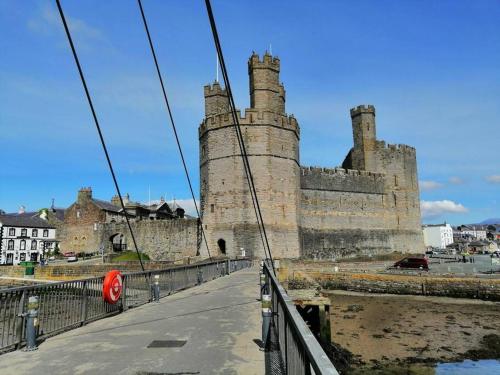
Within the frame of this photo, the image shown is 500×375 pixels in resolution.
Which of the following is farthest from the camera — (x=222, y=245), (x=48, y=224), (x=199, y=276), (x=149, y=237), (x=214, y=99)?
(x=48, y=224)

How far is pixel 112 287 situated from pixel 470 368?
37.2 ft

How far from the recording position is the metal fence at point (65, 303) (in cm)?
643

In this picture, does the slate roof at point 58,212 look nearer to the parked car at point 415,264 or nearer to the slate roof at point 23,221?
the slate roof at point 23,221

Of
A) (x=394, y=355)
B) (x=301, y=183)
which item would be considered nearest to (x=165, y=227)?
(x=301, y=183)

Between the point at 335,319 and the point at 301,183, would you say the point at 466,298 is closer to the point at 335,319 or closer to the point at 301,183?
the point at 335,319

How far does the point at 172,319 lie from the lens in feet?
28.6

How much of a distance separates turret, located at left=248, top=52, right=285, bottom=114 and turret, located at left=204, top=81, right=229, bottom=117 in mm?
3549

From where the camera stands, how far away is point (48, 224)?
58.0 m

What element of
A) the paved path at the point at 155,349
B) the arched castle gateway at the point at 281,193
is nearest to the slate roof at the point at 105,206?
the arched castle gateway at the point at 281,193

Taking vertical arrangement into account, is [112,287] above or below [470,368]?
above

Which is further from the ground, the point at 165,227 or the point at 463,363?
the point at 165,227

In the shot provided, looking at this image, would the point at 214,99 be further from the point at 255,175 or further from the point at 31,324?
the point at 31,324

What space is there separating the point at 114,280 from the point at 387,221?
43.2m

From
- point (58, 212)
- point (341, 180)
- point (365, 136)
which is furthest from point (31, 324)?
point (58, 212)
